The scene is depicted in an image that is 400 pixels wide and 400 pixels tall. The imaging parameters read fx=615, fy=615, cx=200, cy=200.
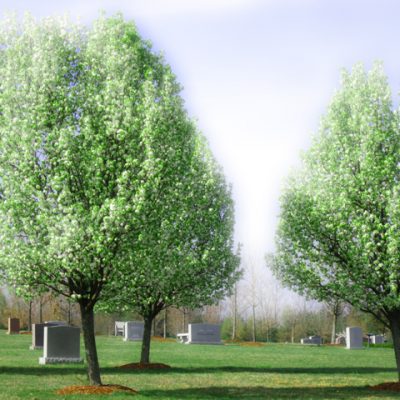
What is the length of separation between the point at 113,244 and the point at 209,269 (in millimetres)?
12372

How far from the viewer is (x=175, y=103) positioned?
22250 millimetres

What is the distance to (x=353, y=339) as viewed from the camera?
55.7 metres

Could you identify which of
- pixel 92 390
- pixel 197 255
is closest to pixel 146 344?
pixel 197 255

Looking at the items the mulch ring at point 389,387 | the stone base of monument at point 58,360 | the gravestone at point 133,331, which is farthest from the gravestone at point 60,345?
the gravestone at point 133,331

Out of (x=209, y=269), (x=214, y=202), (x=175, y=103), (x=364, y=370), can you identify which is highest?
(x=175, y=103)

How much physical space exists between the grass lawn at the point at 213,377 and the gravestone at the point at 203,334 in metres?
14.8

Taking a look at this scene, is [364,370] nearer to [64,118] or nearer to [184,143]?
[184,143]

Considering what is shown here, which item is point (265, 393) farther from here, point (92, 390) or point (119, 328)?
point (119, 328)

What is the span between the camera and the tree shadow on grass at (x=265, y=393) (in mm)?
20516

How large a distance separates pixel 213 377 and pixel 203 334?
2773cm

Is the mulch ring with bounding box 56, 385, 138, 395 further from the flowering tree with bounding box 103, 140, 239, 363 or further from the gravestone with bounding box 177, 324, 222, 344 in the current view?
the gravestone with bounding box 177, 324, 222, 344

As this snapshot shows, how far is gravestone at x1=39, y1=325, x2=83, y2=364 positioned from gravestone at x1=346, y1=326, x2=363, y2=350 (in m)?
31.1

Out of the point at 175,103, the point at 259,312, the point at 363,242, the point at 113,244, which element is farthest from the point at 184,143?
the point at 259,312

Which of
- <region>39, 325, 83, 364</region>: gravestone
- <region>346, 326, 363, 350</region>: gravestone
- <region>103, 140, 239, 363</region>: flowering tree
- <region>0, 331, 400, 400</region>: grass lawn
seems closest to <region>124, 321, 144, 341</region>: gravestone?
<region>0, 331, 400, 400</region>: grass lawn
